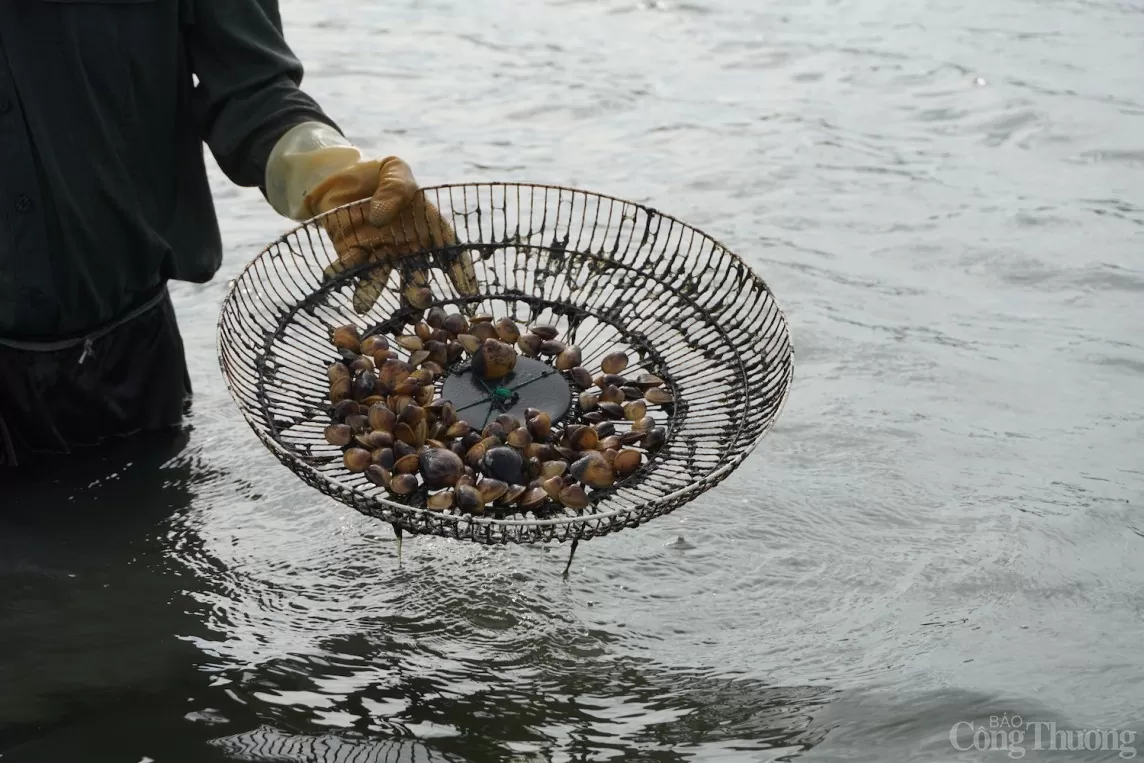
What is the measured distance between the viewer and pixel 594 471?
242 centimetres

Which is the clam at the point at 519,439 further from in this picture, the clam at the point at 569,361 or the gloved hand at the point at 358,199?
the gloved hand at the point at 358,199

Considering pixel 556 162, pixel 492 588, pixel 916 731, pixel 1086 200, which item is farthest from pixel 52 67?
pixel 1086 200

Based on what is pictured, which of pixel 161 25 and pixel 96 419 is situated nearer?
pixel 161 25

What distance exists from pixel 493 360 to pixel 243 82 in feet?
2.99

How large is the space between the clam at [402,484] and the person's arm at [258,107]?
30.7 inches

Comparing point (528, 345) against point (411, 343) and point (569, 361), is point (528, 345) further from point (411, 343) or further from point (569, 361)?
point (411, 343)

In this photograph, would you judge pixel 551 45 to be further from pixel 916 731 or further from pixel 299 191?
pixel 916 731

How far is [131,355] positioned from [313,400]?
0.64 m

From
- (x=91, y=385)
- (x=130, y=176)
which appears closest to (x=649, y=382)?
(x=130, y=176)

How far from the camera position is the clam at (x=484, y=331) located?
2.82 meters

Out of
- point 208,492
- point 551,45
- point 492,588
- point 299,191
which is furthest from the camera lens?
point 551,45

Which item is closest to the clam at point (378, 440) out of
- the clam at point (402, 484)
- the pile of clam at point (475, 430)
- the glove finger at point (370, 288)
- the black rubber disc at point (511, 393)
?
the pile of clam at point (475, 430)

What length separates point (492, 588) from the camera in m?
3.00

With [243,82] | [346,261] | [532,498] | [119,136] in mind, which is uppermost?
[243,82]
